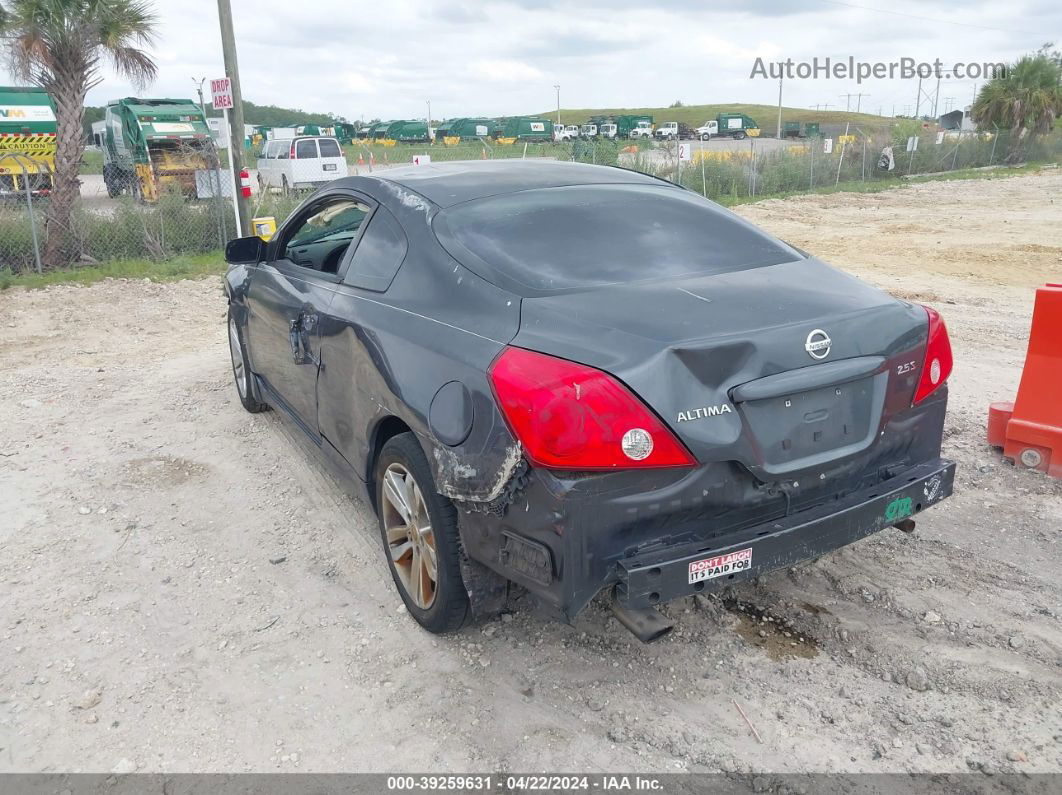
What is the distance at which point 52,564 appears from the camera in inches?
159

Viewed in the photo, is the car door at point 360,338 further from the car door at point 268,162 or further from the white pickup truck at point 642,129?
the white pickup truck at point 642,129

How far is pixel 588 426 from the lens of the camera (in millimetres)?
2430

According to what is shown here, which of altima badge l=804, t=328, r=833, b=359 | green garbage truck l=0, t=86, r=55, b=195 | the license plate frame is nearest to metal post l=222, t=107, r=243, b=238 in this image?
altima badge l=804, t=328, r=833, b=359

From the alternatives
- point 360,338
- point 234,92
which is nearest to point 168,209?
point 234,92

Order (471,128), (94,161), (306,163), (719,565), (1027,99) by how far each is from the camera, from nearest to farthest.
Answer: (719,565), (306,163), (1027,99), (94,161), (471,128)

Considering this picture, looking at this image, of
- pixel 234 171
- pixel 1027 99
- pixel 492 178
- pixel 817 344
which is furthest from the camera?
pixel 1027 99

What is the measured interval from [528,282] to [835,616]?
1799mm

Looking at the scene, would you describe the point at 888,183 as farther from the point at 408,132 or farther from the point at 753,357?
the point at 408,132

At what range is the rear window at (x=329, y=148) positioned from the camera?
86.7ft

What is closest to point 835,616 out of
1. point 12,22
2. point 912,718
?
point 912,718

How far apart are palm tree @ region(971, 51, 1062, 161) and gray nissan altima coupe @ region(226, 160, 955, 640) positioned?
133 ft

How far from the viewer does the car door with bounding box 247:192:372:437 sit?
13.2 feet

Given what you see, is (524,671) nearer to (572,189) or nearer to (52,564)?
(572,189)

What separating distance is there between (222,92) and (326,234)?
8.79m
